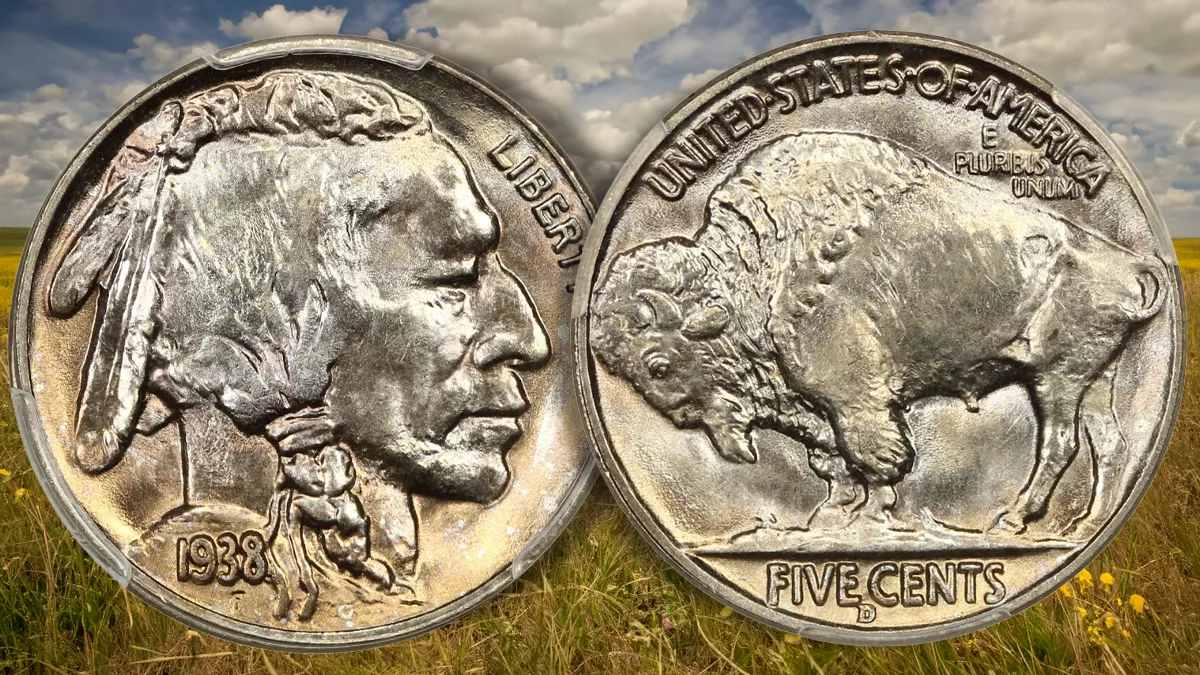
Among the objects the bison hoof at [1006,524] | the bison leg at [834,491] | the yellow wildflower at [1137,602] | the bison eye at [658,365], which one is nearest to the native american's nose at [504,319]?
the bison eye at [658,365]

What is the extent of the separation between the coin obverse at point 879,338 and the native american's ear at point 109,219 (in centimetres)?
176

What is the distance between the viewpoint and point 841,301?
280 cm

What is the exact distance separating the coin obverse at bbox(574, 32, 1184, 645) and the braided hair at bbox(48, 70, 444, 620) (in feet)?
3.35

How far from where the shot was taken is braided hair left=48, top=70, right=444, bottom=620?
293 cm

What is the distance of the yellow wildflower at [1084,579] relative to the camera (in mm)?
3021

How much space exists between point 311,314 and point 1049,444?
2.88 m

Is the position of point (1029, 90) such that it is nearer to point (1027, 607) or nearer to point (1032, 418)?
point (1032, 418)

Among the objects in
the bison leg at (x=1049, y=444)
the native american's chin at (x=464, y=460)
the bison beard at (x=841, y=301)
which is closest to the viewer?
the bison beard at (x=841, y=301)

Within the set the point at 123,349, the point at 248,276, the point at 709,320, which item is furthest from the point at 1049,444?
the point at 123,349

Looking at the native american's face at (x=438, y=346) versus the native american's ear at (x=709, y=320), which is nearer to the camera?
Result: the native american's ear at (x=709, y=320)

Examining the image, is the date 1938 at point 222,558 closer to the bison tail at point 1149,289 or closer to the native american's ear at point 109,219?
the native american's ear at point 109,219

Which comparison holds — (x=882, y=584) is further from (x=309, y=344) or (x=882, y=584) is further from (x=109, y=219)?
(x=109, y=219)

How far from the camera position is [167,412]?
3.05 meters

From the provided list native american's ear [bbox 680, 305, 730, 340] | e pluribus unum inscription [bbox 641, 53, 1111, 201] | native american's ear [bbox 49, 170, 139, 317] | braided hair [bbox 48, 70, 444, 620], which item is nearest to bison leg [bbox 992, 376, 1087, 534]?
e pluribus unum inscription [bbox 641, 53, 1111, 201]
